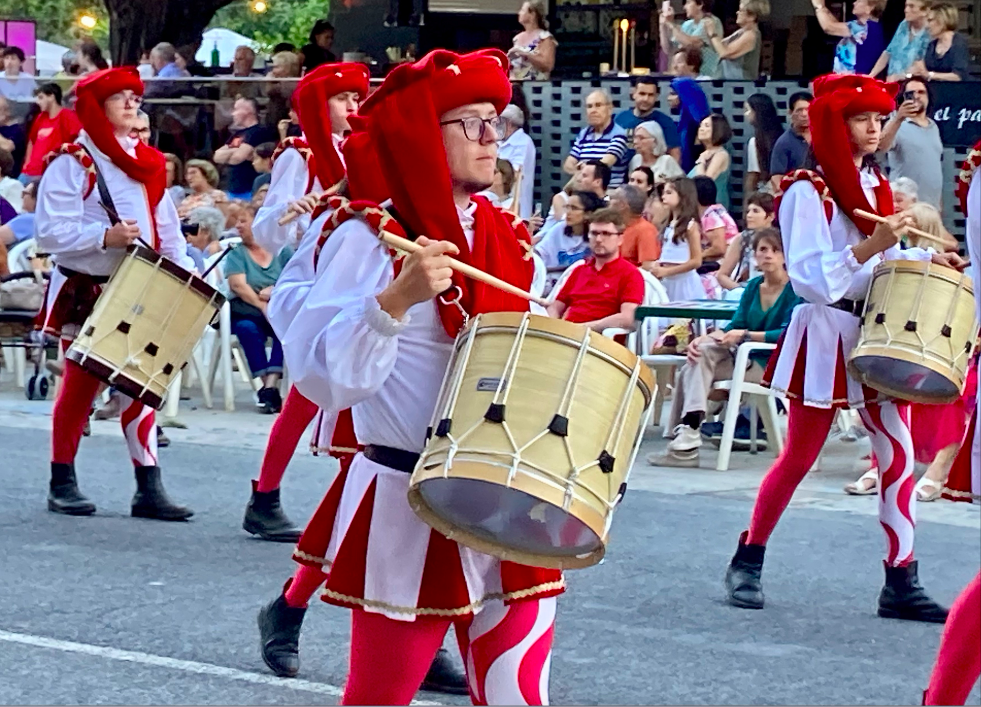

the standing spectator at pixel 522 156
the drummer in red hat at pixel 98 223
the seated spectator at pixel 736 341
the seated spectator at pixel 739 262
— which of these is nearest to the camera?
the drummer in red hat at pixel 98 223

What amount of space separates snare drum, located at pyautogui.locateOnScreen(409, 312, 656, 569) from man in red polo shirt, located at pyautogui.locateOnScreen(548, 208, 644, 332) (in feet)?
21.2

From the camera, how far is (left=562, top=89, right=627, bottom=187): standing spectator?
13.4 metres

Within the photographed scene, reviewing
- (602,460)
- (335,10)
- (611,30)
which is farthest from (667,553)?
(335,10)

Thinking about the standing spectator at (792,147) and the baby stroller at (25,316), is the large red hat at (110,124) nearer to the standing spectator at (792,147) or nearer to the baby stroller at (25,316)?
the baby stroller at (25,316)

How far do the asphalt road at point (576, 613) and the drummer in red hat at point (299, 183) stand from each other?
148 mm

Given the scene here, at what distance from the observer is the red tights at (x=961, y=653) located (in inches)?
148

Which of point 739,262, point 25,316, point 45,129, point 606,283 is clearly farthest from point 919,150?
point 45,129


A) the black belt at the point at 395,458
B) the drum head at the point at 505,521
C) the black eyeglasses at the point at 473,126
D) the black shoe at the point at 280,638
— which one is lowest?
the black shoe at the point at 280,638

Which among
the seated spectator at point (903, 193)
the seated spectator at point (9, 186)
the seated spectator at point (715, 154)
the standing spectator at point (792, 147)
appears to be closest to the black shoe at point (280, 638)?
the seated spectator at point (903, 193)

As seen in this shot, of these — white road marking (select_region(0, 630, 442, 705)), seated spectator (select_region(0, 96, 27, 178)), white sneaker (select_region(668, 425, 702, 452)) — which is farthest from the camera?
seated spectator (select_region(0, 96, 27, 178))

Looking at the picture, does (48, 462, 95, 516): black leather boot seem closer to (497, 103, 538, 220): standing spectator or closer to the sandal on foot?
the sandal on foot

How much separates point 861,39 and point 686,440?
482 centimetres

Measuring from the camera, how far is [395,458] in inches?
135

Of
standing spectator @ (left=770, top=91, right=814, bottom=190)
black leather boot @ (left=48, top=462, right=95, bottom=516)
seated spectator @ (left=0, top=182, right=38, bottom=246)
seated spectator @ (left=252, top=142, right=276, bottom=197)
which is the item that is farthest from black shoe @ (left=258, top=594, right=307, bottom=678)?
seated spectator @ (left=252, top=142, right=276, bottom=197)
